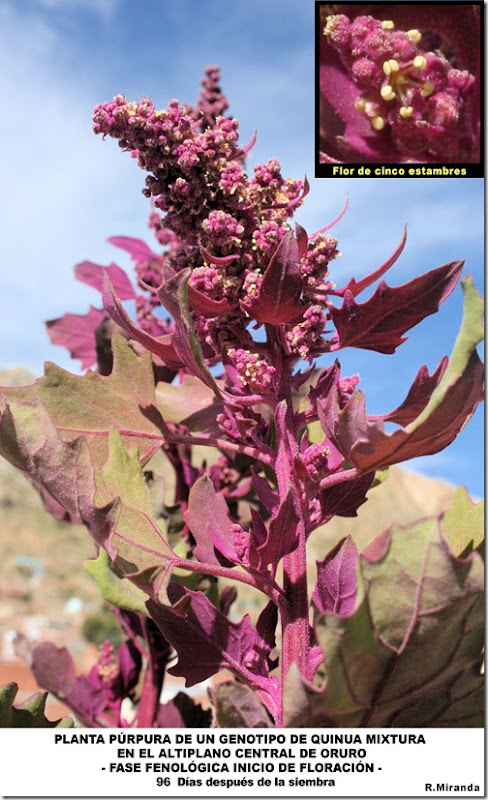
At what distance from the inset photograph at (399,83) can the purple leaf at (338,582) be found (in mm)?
689

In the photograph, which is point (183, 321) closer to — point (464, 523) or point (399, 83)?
point (464, 523)

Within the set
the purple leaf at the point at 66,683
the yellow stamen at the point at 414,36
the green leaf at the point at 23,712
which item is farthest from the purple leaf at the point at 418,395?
the purple leaf at the point at 66,683

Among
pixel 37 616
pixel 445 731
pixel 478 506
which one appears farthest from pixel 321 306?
pixel 37 616

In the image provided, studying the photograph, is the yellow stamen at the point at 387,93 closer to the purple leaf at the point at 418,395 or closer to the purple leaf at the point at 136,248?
Answer: the purple leaf at the point at 418,395

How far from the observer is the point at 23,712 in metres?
1.21

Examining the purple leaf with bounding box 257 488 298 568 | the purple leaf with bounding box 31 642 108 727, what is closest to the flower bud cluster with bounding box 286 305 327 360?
the purple leaf with bounding box 257 488 298 568

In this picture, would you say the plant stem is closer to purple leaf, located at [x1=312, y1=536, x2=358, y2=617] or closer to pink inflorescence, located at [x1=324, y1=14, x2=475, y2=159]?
purple leaf, located at [x1=312, y1=536, x2=358, y2=617]

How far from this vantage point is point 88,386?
4.15 feet

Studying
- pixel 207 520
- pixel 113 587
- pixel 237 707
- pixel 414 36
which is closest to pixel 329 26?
pixel 414 36

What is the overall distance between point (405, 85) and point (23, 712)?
118cm

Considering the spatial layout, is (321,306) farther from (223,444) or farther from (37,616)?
(37,616)

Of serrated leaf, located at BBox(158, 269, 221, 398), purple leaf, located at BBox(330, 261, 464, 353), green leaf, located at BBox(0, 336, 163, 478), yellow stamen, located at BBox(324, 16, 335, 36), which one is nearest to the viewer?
serrated leaf, located at BBox(158, 269, 221, 398)

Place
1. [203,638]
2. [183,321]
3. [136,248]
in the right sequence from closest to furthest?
[183,321] → [203,638] → [136,248]

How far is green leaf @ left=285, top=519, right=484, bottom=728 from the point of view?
861mm
